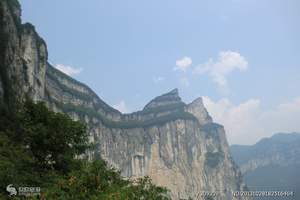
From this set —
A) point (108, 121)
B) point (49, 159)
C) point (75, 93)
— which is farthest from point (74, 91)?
point (49, 159)

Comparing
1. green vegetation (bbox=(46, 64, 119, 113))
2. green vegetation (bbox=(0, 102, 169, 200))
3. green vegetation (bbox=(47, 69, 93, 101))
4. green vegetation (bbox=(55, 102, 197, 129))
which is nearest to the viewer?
green vegetation (bbox=(0, 102, 169, 200))

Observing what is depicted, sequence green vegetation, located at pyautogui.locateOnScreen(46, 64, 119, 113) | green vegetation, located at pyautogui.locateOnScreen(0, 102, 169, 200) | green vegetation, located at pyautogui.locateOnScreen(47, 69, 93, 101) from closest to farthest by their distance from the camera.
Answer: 1. green vegetation, located at pyautogui.locateOnScreen(0, 102, 169, 200)
2. green vegetation, located at pyautogui.locateOnScreen(46, 64, 119, 113)
3. green vegetation, located at pyautogui.locateOnScreen(47, 69, 93, 101)

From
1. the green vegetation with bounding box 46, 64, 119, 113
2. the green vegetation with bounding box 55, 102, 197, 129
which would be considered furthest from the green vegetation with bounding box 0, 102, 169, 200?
the green vegetation with bounding box 46, 64, 119, 113

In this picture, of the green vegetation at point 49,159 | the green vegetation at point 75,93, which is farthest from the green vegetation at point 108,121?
the green vegetation at point 49,159

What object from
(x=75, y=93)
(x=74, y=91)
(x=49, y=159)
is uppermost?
(x=74, y=91)

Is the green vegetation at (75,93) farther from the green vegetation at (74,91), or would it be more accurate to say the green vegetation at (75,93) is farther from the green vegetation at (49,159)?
the green vegetation at (49,159)

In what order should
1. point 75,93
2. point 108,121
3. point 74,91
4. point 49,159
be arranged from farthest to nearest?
point 108,121 < point 74,91 < point 75,93 < point 49,159

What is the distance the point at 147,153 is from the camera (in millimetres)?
182125

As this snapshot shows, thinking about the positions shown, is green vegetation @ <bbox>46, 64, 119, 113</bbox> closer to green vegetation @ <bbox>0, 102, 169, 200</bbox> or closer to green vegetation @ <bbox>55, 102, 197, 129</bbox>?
green vegetation @ <bbox>55, 102, 197, 129</bbox>

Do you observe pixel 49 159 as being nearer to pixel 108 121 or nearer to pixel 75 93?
pixel 75 93

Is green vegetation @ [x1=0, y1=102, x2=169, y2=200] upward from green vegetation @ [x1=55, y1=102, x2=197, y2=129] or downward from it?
downward

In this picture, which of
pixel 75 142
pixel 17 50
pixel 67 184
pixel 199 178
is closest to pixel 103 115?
pixel 199 178

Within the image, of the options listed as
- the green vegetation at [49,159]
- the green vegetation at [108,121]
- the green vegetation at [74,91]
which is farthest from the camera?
the green vegetation at [74,91]

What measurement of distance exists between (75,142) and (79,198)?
1407cm
